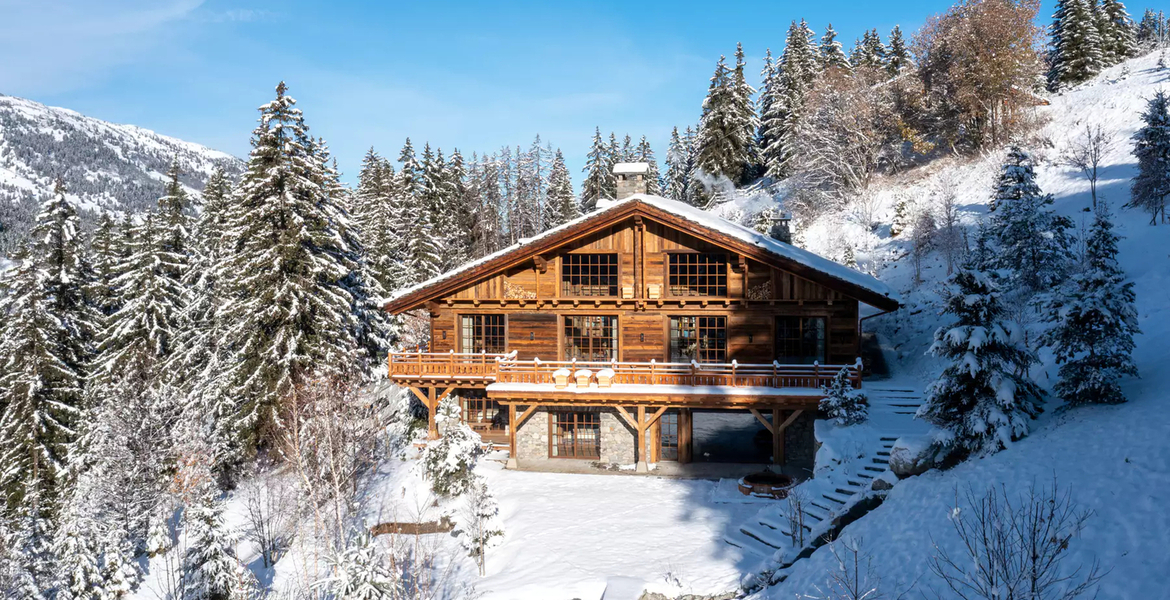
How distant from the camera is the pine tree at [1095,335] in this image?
13.5 metres

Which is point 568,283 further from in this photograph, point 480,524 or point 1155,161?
point 1155,161

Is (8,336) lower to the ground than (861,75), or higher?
lower

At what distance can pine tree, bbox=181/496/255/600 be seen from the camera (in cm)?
1888

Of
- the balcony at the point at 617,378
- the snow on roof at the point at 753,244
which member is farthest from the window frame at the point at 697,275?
the balcony at the point at 617,378

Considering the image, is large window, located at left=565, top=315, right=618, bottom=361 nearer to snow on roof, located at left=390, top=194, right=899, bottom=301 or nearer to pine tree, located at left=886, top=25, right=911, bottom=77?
snow on roof, located at left=390, top=194, right=899, bottom=301

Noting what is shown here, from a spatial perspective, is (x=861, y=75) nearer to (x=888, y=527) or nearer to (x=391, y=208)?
(x=391, y=208)

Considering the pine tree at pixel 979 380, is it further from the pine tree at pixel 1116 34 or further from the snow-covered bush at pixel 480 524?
the pine tree at pixel 1116 34

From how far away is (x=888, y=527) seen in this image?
13.7 m

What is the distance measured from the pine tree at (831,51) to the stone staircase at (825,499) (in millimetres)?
56274

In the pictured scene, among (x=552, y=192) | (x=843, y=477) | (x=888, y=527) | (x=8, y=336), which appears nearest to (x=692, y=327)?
(x=843, y=477)

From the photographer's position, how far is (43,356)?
2994 centimetres

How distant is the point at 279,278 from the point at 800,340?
65.1ft

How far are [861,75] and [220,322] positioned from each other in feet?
159

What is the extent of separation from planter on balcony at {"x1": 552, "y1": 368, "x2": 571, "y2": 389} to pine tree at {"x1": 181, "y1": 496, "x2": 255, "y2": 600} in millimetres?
10964
